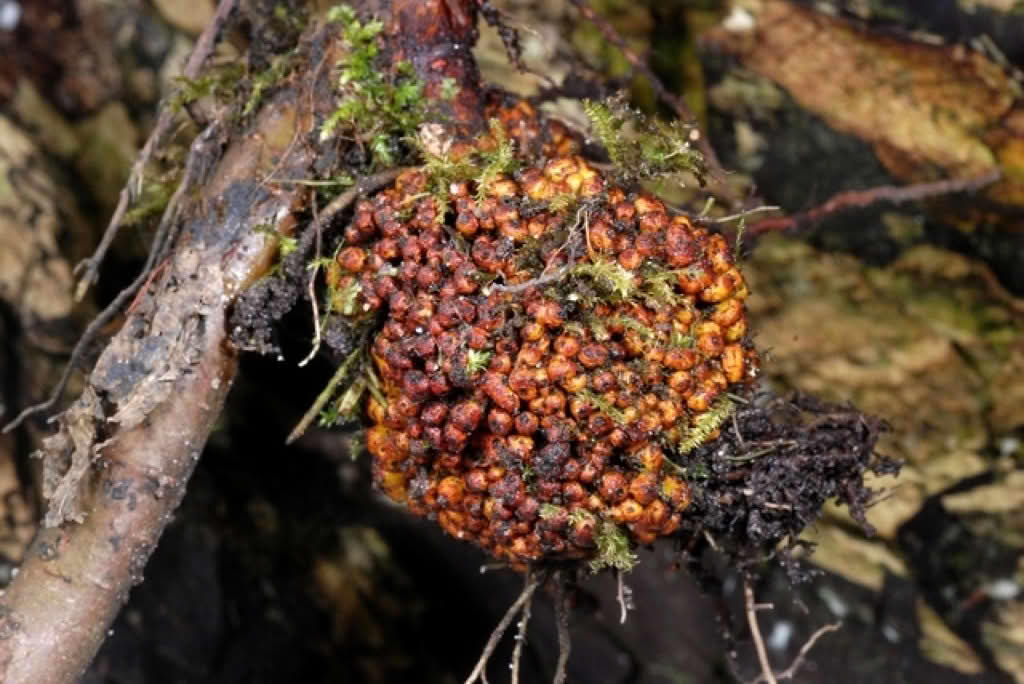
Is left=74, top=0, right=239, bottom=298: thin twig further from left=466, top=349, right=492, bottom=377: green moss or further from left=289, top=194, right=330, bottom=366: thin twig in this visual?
left=466, top=349, right=492, bottom=377: green moss

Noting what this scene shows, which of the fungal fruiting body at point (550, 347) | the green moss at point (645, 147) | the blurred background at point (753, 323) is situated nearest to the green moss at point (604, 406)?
the fungal fruiting body at point (550, 347)

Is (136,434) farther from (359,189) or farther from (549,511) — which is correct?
(549,511)

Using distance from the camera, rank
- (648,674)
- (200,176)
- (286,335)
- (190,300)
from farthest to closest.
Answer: (648,674), (286,335), (200,176), (190,300)

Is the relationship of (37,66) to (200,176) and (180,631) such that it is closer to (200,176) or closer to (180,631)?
(200,176)

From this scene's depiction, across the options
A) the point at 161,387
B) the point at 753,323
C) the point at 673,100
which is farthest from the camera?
the point at 753,323

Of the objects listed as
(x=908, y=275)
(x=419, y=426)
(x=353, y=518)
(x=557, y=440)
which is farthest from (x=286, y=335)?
(x=908, y=275)

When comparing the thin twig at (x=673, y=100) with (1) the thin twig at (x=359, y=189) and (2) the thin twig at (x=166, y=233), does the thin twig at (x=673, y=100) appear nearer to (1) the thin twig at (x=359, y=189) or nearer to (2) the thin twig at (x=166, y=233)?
(1) the thin twig at (x=359, y=189)

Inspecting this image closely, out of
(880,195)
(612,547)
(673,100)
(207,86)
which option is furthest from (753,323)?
(207,86)
